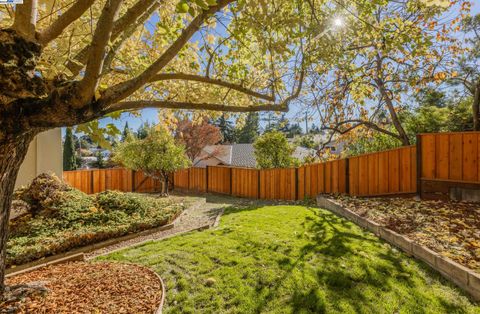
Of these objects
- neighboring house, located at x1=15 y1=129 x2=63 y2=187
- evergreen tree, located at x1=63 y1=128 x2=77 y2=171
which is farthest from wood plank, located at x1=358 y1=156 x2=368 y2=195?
evergreen tree, located at x1=63 y1=128 x2=77 y2=171

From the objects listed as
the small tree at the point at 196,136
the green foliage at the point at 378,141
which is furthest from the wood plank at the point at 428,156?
the small tree at the point at 196,136

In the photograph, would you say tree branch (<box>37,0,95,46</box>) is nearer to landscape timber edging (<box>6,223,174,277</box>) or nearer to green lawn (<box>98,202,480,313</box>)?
green lawn (<box>98,202,480,313</box>)

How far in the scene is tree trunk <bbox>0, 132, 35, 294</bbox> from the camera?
192 centimetres

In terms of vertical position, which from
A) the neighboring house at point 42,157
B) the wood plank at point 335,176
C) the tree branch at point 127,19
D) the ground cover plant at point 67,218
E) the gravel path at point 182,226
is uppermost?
the tree branch at point 127,19

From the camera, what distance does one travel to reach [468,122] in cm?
1052

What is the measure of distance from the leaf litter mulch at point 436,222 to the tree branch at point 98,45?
4.31 metres

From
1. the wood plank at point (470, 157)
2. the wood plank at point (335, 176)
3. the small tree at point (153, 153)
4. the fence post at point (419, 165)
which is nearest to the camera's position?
the wood plank at point (470, 157)

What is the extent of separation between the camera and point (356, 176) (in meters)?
8.45

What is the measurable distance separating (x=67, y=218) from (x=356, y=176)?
8482 millimetres

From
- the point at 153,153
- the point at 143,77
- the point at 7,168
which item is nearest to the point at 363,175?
the point at 143,77

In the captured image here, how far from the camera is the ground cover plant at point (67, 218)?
4635 millimetres

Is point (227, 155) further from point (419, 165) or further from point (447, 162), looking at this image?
point (447, 162)

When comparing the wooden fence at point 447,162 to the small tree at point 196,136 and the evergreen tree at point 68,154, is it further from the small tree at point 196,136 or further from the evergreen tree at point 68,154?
the evergreen tree at point 68,154

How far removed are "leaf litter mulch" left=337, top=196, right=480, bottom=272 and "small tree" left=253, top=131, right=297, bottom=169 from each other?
6.85 meters
